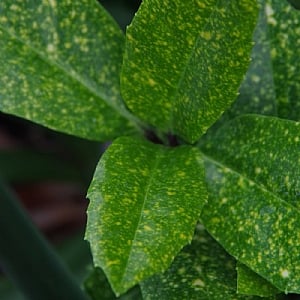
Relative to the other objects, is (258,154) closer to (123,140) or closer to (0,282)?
(123,140)

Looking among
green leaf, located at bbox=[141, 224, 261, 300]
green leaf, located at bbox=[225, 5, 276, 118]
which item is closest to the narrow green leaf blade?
green leaf, located at bbox=[225, 5, 276, 118]

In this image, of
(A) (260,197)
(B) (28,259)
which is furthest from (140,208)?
(B) (28,259)

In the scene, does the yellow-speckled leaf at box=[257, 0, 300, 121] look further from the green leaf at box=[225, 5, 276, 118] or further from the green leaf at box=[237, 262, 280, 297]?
the green leaf at box=[237, 262, 280, 297]

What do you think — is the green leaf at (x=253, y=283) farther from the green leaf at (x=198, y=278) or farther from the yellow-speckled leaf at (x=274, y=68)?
the yellow-speckled leaf at (x=274, y=68)

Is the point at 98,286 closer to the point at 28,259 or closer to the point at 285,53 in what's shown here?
the point at 28,259

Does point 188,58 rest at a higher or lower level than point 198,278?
higher

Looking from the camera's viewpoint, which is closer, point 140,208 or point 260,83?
point 140,208
